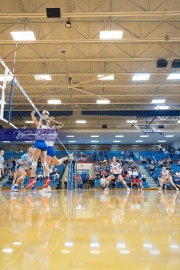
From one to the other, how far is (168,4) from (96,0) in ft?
8.81

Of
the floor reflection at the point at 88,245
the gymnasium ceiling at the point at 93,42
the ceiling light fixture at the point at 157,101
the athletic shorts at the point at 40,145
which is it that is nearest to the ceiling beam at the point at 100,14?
the gymnasium ceiling at the point at 93,42

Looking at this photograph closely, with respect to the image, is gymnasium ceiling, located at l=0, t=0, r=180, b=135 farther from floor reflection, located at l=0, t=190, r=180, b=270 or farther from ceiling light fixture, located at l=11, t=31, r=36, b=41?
floor reflection, located at l=0, t=190, r=180, b=270

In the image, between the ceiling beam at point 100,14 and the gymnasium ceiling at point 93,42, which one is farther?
the gymnasium ceiling at point 93,42

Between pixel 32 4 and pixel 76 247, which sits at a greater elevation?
pixel 32 4

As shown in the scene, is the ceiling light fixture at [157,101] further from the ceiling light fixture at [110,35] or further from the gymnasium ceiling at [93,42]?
the ceiling light fixture at [110,35]

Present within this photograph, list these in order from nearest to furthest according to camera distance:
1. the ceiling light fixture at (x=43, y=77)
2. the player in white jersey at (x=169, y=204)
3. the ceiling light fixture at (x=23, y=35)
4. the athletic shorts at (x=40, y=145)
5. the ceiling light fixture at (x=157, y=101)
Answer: the player in white jersey at (x=169, y=204) → the athletic shorts at (x=40, y=145) → the ceiling light fixture at (x=23, y=35) → the ceiling light fixture at (x=43, y=77) → the ceiling light fixture at (x=157, y=101)

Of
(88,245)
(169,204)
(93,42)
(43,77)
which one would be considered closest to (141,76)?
(93,42)

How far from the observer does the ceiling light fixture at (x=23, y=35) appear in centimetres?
909

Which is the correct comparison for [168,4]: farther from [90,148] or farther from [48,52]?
[90,148]

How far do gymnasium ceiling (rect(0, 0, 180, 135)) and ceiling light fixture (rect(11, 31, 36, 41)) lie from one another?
1.12ft

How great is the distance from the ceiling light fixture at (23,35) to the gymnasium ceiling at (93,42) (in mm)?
342

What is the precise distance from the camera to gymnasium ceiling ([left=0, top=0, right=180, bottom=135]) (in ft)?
27.9

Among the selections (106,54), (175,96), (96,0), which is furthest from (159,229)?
(175,96)

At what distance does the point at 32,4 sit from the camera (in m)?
8.50
